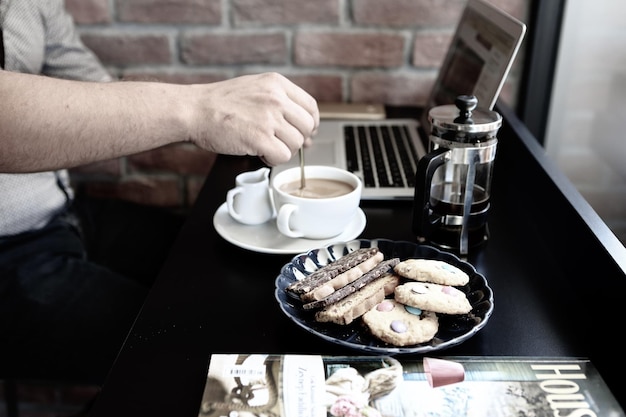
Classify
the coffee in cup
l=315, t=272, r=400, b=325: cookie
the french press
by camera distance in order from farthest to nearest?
the coffee in cup → the french press → l=315, t=272, r=400, b=325: cookie

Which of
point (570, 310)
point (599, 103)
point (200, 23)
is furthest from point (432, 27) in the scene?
point (570, 310)

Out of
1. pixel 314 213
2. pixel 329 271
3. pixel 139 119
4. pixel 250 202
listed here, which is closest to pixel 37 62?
pixel 139 119

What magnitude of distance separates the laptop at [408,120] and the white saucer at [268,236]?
0.13 meters

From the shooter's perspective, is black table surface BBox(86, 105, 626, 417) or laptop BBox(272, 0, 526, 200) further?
laptop BBox(272, 0, 526, 200)

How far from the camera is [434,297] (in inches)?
26.7

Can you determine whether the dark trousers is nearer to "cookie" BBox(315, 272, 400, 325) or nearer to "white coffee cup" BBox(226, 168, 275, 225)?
"white coffee cup" BBox(226, 168, 275, 225)

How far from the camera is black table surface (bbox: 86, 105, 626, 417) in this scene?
2.10 ft

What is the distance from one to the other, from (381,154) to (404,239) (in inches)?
11.7

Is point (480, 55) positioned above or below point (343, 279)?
above

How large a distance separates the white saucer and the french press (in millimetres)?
102

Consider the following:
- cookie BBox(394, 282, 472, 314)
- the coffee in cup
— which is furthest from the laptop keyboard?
cookie BBox(394, 282, 472, 314)

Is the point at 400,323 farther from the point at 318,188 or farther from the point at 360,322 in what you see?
the point at 318,188

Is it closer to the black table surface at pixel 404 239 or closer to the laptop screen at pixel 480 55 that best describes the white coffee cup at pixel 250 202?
the black table surface at pixel 404 239

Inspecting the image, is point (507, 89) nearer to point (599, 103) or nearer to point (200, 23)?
point (599, 103)
